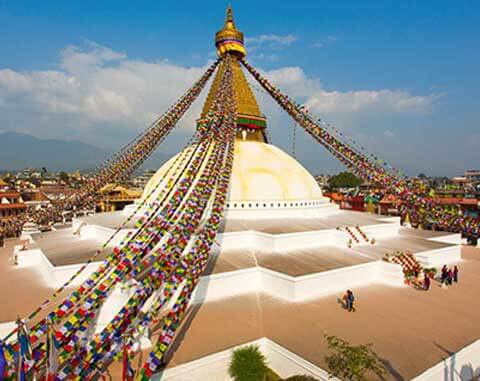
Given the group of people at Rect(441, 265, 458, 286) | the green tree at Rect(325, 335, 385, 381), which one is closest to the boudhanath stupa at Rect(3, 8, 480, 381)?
the group of people at Rect(441, 265, 458, 286)

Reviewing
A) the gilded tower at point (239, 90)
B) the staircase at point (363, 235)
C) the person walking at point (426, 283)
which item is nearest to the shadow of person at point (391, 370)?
the person walking at point (426, 283)

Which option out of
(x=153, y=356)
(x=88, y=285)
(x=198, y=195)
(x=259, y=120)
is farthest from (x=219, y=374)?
(x=259, y=120)

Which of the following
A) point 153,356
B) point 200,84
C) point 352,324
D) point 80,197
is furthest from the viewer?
point 200,84

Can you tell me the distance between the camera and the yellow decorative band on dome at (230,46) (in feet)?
57.4

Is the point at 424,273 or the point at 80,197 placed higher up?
the point at 80,197

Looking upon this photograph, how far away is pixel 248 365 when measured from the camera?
19.1ft

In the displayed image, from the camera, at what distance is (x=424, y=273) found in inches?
411

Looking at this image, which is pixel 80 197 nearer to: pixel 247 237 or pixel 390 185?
pixel 247 237

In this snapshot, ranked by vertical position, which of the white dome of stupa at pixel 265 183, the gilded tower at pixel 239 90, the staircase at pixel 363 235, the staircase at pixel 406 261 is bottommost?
the staircase at pixel 406 261

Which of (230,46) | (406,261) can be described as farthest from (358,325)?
(230,46)

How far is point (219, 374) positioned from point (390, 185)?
35.1 feet

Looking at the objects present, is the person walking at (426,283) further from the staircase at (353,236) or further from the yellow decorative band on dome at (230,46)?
the yellow decorative band on dome at (230,46)

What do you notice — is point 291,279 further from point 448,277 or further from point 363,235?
point 363,235

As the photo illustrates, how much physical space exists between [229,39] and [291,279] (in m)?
13.9
